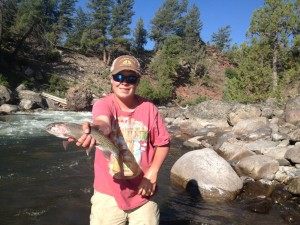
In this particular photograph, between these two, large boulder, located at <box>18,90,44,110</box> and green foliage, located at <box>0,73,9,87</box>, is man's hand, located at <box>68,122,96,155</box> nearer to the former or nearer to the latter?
large boulder, located at <box>18,90,44,110</box>

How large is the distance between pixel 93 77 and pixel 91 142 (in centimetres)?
3488

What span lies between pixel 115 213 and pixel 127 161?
0.48 metres

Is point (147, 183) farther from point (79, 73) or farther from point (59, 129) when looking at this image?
point (79, 73)

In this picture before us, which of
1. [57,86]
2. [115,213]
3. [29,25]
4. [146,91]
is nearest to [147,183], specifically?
[115,213]

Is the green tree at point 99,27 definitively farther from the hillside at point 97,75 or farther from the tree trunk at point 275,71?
the tree trunk at point 275,71

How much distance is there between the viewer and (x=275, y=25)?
87.5ft

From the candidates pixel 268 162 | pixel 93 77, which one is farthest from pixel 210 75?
pixel 268 162

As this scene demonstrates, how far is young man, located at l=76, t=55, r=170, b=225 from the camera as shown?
2758mm

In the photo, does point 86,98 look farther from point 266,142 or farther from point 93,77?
point 266,142

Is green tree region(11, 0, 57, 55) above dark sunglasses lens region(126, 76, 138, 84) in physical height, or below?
above

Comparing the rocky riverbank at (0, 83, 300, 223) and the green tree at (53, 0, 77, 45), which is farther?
the green tree at (53, 0, 77, 45)

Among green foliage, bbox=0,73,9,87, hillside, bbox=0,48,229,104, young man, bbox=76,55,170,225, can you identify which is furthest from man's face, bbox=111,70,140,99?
hillside, bbox=0,48,229,104

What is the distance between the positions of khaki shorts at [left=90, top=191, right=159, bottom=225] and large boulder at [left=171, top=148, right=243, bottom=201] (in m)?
4.47

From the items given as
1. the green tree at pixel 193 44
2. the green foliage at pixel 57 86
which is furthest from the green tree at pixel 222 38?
the green foliage at pixel 57 86
